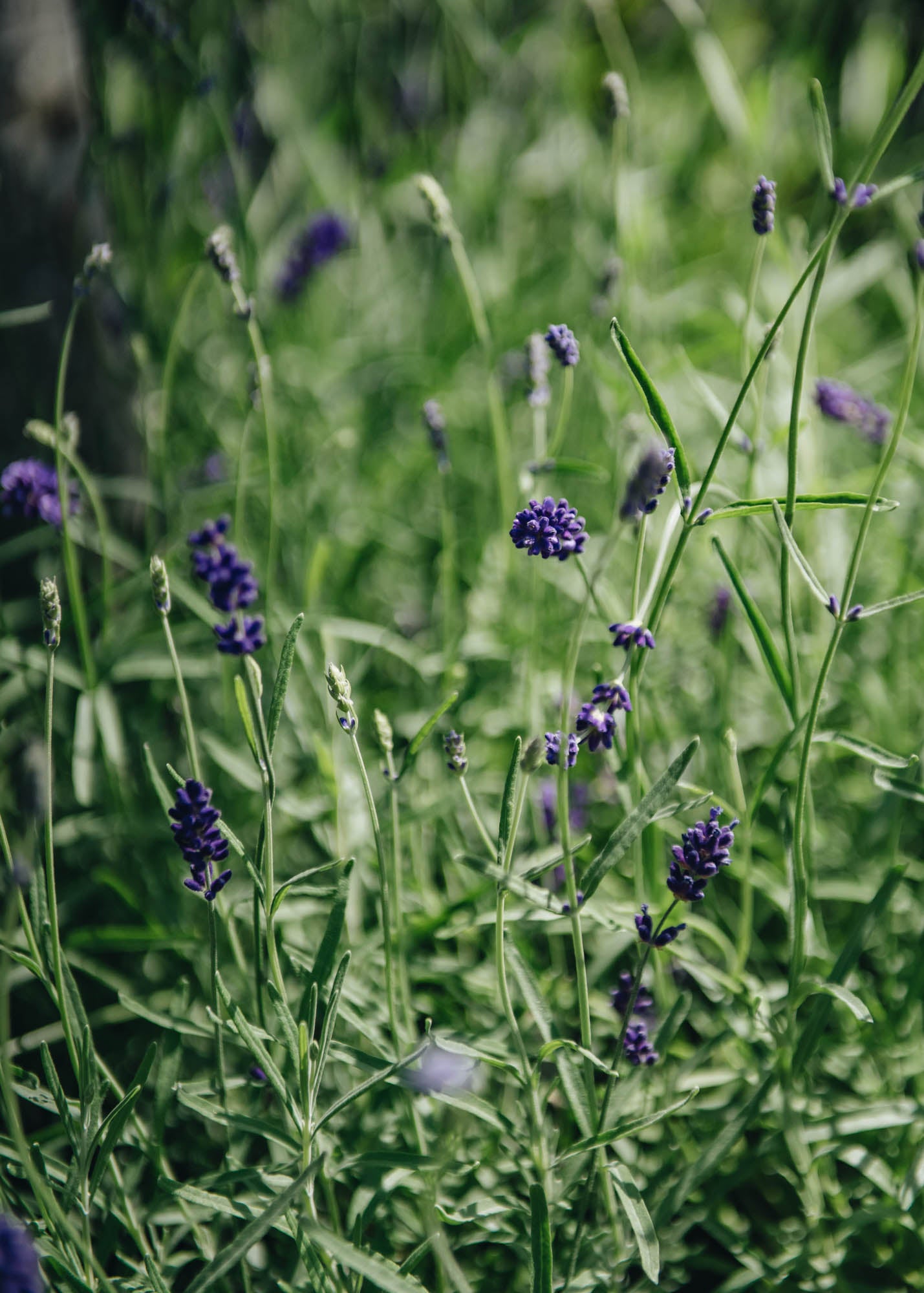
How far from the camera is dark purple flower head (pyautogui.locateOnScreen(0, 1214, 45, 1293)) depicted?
71cm

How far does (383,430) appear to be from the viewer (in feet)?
7.10

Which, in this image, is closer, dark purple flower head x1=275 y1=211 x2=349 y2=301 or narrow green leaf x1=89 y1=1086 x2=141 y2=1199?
narrow green leaf x1=89 y1=1086 x2=141 y2=1199

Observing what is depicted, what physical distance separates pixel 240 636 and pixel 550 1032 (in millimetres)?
562

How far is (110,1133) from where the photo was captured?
0.96 meters

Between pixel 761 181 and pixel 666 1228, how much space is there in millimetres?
1223

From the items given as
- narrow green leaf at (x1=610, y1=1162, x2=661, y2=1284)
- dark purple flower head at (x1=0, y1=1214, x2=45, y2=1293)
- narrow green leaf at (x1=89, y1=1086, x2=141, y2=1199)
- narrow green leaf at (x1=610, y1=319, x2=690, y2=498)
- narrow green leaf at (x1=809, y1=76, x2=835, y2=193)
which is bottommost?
narrow green leaf at (x1=610, y1=1162, x2=661, y2=1284)

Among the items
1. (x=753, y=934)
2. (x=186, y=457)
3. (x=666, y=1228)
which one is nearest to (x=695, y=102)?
(x=186, y=457)

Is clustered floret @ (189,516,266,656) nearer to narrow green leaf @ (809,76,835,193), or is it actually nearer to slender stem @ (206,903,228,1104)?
slender stem @ (206,903,228,1104)

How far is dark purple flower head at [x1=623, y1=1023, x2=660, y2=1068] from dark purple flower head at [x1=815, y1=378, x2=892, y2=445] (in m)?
1.06

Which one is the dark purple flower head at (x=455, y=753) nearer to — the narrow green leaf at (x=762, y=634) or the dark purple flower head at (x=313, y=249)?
the narrow green leaf at (x=762, y=634)

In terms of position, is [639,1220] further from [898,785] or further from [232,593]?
[232,593]

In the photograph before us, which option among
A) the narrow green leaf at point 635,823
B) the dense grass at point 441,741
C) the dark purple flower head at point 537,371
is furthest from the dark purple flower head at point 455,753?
the dark purple flower head at point 537,371

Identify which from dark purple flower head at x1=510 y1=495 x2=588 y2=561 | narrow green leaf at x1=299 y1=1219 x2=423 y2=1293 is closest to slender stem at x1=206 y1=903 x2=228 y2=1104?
narrow green leaf at x1=299 y1=1219 x2=423 y2=1293

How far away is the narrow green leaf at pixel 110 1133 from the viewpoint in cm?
94
